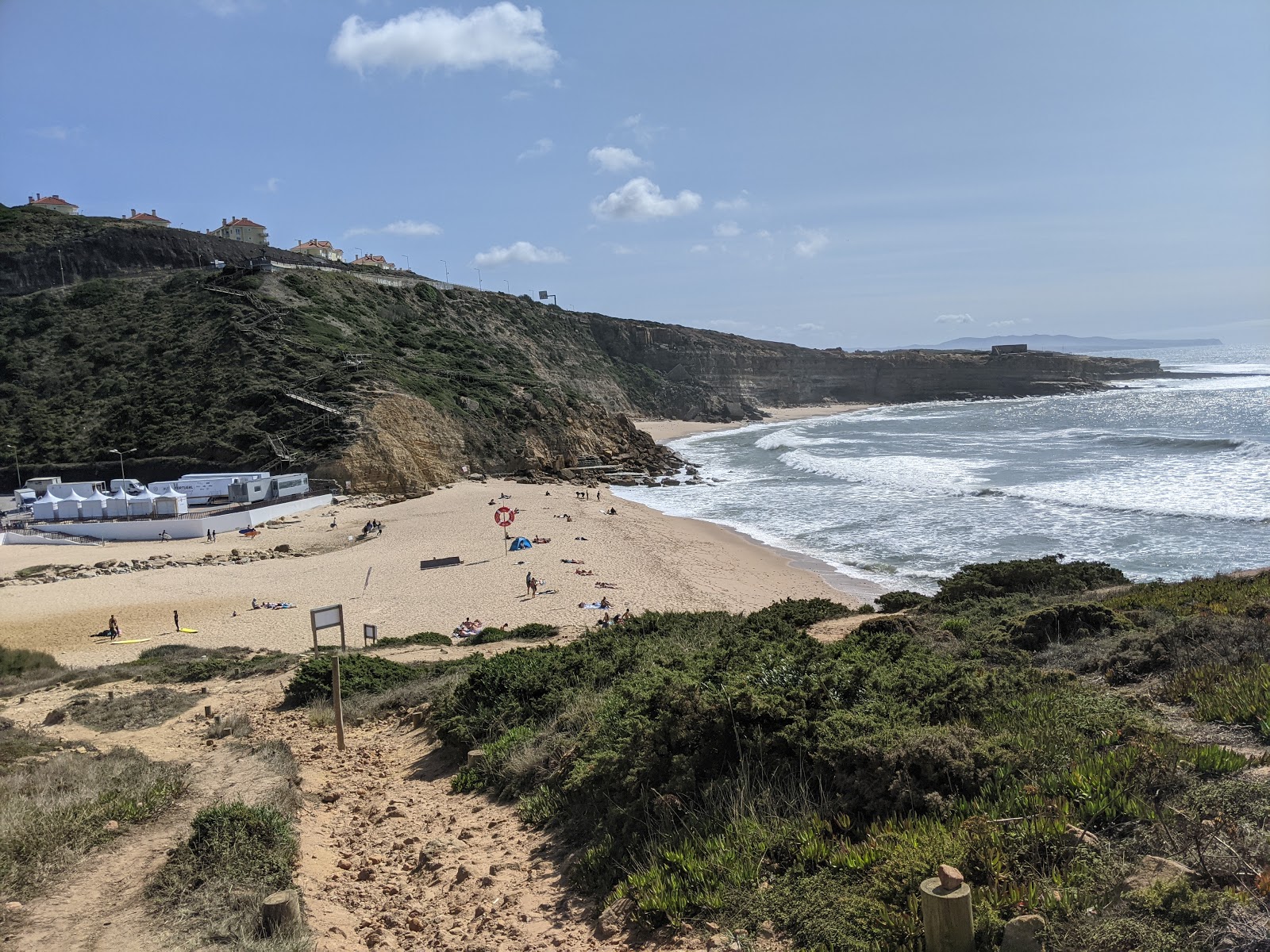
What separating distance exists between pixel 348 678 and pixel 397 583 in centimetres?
1300

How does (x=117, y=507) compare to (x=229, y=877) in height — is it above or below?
above

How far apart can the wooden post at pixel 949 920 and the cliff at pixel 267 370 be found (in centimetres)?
3864

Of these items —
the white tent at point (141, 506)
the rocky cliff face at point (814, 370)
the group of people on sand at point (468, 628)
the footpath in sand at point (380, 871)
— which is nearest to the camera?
the footpath in sand at point (380, 871)

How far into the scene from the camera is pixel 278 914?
14.2ft

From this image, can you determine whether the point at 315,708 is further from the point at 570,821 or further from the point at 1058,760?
the point at 1058,760

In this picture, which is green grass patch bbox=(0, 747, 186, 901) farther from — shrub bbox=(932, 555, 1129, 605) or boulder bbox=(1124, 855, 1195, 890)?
shrub bbox=(932, 555, 1129, 605)

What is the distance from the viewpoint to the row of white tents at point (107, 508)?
32031 mm

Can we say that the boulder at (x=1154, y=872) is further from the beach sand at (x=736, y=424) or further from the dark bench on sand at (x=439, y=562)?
the beach sand at (x=736, y=424)

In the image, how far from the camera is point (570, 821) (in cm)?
566

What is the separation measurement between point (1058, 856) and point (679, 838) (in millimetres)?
2041

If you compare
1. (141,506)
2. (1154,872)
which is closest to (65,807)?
(1154,872)

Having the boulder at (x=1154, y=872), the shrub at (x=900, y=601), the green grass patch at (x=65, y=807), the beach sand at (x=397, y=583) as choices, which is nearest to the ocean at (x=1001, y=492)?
the beach sand at (x=397, y=583)

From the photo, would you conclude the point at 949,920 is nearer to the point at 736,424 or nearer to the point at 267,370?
the point at 267,370

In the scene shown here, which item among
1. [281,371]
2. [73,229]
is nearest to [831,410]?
[281,371]
